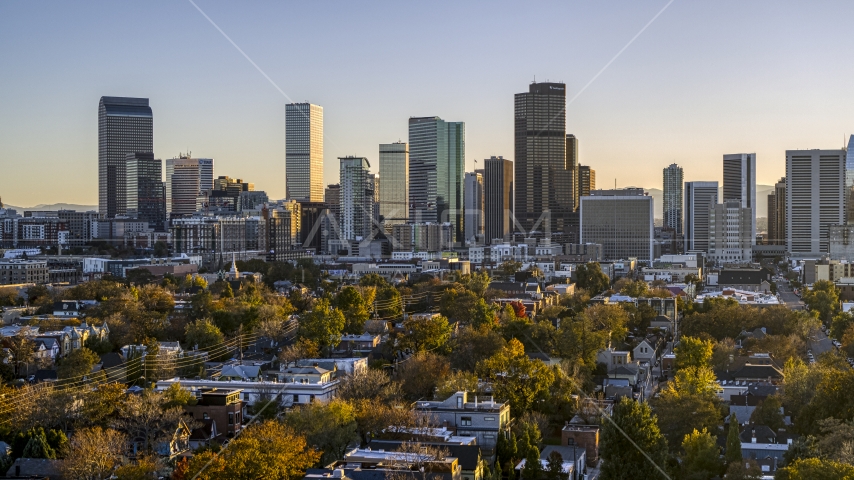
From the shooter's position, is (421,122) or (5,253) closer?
(5,253)

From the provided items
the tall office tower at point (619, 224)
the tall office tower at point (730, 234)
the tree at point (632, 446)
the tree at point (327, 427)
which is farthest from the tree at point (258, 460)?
the tall office tower at point (619, 224)

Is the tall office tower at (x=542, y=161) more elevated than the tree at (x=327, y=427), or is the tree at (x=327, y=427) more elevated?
the tall office tower at (x=542, y=161)

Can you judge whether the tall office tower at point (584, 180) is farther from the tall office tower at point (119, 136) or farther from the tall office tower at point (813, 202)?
the tall office tower at point (119, 136)

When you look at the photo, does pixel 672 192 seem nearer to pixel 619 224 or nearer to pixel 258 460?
pixel 619 224

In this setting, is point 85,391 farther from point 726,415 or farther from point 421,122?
point 421,122

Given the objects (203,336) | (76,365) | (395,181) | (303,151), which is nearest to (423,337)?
(203,336)

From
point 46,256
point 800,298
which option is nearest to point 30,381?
point 800,298
